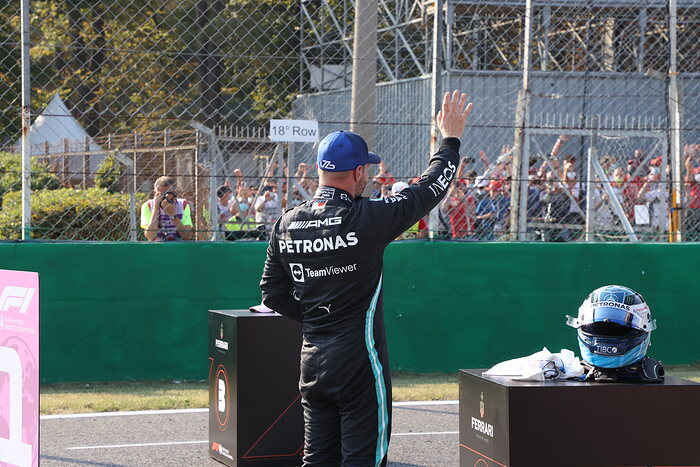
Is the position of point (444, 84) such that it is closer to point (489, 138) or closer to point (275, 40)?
point (489, 138)

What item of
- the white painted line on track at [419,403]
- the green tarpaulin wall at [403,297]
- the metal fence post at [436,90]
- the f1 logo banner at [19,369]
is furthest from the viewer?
the metal fence post at [436,90]

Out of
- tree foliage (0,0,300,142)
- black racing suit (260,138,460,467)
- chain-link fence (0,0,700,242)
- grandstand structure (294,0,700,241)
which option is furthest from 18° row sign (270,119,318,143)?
black racing suit (260,138,460,467)

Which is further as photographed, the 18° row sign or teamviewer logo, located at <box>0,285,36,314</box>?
the 18° row sign

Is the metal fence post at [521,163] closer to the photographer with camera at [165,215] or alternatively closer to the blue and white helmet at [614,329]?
the photographer with camera at [165,215]

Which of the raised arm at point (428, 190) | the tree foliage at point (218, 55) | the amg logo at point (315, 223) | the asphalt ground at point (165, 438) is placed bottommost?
the asphalt ground at point (165, 438)

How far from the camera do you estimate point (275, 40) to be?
1001 centimetres

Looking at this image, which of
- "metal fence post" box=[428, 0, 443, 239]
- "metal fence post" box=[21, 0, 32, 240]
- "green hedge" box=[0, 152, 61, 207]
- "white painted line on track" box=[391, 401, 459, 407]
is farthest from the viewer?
"green hedge" box=[0, 152, 61, 207]

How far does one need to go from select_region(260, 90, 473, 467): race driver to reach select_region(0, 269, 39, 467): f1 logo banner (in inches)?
44.5

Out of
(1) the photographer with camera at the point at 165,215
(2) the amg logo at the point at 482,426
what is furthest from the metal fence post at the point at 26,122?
(2) the amg logo at the point at 482,426

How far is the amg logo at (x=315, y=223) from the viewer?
4.18 m

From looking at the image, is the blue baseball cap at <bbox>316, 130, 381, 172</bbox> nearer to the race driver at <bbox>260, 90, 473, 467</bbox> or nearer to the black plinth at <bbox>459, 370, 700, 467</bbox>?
the race driver at <bbox>260, 90, 473, 467</bbox>

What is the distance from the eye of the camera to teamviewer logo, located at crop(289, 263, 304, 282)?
170 inches

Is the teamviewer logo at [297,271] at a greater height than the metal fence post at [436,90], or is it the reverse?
the metal fence post at [436,90]

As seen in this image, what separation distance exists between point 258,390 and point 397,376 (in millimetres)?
3828
